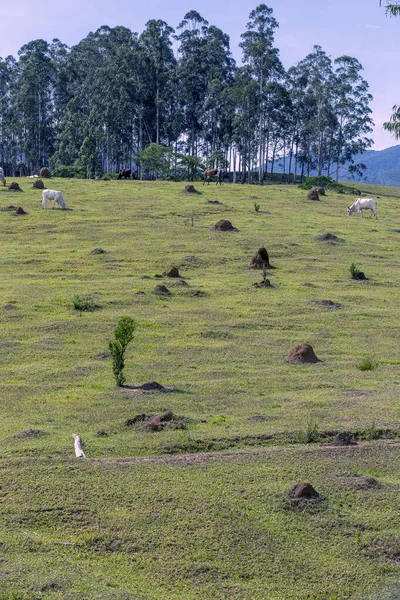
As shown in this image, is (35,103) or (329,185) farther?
(35,103)

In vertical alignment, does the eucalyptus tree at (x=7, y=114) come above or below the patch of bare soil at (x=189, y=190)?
above

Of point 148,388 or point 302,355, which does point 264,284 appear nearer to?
point 302,355

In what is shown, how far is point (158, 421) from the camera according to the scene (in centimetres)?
1391

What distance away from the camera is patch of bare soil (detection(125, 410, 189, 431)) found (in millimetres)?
13742

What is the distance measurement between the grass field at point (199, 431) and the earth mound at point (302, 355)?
289 millimetres

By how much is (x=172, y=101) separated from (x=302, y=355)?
7639cm

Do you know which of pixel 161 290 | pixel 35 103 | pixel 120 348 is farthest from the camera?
pixel 35 103

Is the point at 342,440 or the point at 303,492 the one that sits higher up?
the point at 303,492

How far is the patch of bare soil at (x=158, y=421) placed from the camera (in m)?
13.7

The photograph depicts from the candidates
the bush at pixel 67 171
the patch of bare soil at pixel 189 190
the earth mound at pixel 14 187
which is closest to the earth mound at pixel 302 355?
the patch of bare soil at pixel 189 190

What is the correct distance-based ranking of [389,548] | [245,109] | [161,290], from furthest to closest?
[245,109]
[161,290]
[389,548]

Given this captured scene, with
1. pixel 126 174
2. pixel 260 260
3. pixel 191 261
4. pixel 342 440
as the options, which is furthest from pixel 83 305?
pixel 126 174

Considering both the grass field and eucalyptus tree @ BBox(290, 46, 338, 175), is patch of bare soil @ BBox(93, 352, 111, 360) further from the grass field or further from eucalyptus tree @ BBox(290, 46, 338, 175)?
eucalyptus tree @ BBox(290, 46, 338, 175)

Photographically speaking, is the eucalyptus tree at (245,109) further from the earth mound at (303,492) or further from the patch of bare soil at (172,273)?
the earth mound at (303,492)
